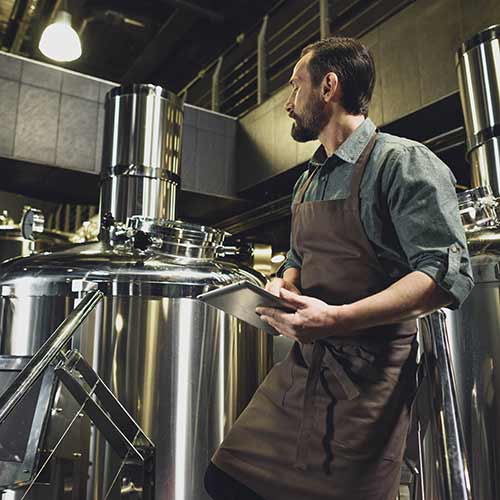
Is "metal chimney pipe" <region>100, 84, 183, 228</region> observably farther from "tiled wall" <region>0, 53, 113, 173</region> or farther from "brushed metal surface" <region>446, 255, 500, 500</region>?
"brushed metal surface" <region>446, 255, 500, 500</region>

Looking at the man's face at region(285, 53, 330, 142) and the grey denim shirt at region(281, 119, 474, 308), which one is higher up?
the man's face at region(285, 53, 330, 142)

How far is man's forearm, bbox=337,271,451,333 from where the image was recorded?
110 cm

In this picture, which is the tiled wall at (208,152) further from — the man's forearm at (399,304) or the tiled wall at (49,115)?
the man's forearm at (399,304)

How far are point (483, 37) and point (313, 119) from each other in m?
2.35

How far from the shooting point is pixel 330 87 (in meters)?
1.43

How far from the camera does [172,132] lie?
4148mm

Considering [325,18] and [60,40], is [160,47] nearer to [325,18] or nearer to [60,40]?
[60,40]

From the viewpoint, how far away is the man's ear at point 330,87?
1425mm

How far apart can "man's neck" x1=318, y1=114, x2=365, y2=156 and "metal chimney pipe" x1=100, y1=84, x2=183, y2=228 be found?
2.52m

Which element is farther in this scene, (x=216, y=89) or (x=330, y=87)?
(x=216, y=89)

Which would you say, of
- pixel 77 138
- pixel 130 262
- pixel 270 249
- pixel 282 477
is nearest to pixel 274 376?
pixel 282 477

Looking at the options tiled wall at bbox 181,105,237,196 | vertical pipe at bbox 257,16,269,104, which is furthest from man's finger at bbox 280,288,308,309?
vertical pipe at bbox 257,16,269,104

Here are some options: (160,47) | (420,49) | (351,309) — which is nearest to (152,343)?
(351,309)

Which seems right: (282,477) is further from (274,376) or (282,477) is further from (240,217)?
(240,217)
